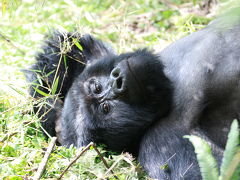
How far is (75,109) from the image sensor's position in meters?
2.46

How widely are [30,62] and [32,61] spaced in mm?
194

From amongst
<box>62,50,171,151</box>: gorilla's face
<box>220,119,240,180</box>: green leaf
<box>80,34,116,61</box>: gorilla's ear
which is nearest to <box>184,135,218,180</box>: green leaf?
<box>220,119,240,180</box>: green leaf

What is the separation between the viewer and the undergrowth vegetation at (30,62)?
2082 millimetres

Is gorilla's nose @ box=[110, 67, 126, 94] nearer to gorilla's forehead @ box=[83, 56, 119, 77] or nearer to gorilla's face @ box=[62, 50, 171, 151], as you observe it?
gorilla's face @ box=[62, 50, 171, 151]

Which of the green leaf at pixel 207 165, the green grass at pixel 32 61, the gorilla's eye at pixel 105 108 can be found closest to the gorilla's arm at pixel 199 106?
the green grass at pixel 32 61

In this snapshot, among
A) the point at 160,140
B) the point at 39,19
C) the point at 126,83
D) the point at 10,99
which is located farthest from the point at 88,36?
the point at 39,19

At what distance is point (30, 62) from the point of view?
11.3 ft

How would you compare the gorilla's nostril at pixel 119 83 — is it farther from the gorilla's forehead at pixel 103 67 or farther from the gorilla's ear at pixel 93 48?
the gorilla's ear at pixel 93 48

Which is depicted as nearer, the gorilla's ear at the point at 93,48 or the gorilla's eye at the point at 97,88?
the gorilla's eye at the point at 97,88

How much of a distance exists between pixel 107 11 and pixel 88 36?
172 cm

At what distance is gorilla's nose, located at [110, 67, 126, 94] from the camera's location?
2139 mm

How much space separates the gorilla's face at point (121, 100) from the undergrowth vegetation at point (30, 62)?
0.13 meters

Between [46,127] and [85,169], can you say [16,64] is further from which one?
[85,169]

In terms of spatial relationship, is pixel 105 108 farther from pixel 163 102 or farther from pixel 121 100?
pixel 163 102
